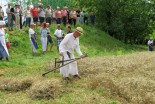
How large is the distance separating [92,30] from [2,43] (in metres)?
17.3

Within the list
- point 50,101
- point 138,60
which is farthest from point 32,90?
point 138,60

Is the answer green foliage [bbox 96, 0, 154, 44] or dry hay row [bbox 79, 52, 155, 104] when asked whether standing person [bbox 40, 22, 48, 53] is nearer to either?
dry hay row [bbox 79, 52, 155, 104]

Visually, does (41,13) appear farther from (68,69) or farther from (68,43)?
(68,69)

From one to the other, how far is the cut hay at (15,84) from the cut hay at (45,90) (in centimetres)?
87

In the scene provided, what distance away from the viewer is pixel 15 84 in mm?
9828

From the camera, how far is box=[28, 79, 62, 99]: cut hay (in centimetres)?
872

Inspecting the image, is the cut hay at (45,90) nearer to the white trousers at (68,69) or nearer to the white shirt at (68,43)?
the white trousers at (68,69)

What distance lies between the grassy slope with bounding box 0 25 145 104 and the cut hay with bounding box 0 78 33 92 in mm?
310

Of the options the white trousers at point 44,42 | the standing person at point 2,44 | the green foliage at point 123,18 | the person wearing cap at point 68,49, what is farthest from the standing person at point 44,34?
the green foliage at point 123,18

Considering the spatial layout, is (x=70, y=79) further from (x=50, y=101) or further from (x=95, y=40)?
(x=95, y=40)

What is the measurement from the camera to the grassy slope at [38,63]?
8.66m

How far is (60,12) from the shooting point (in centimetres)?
2420

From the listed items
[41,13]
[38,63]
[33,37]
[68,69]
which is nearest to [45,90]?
[68,69]

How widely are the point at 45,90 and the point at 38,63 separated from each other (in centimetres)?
691
